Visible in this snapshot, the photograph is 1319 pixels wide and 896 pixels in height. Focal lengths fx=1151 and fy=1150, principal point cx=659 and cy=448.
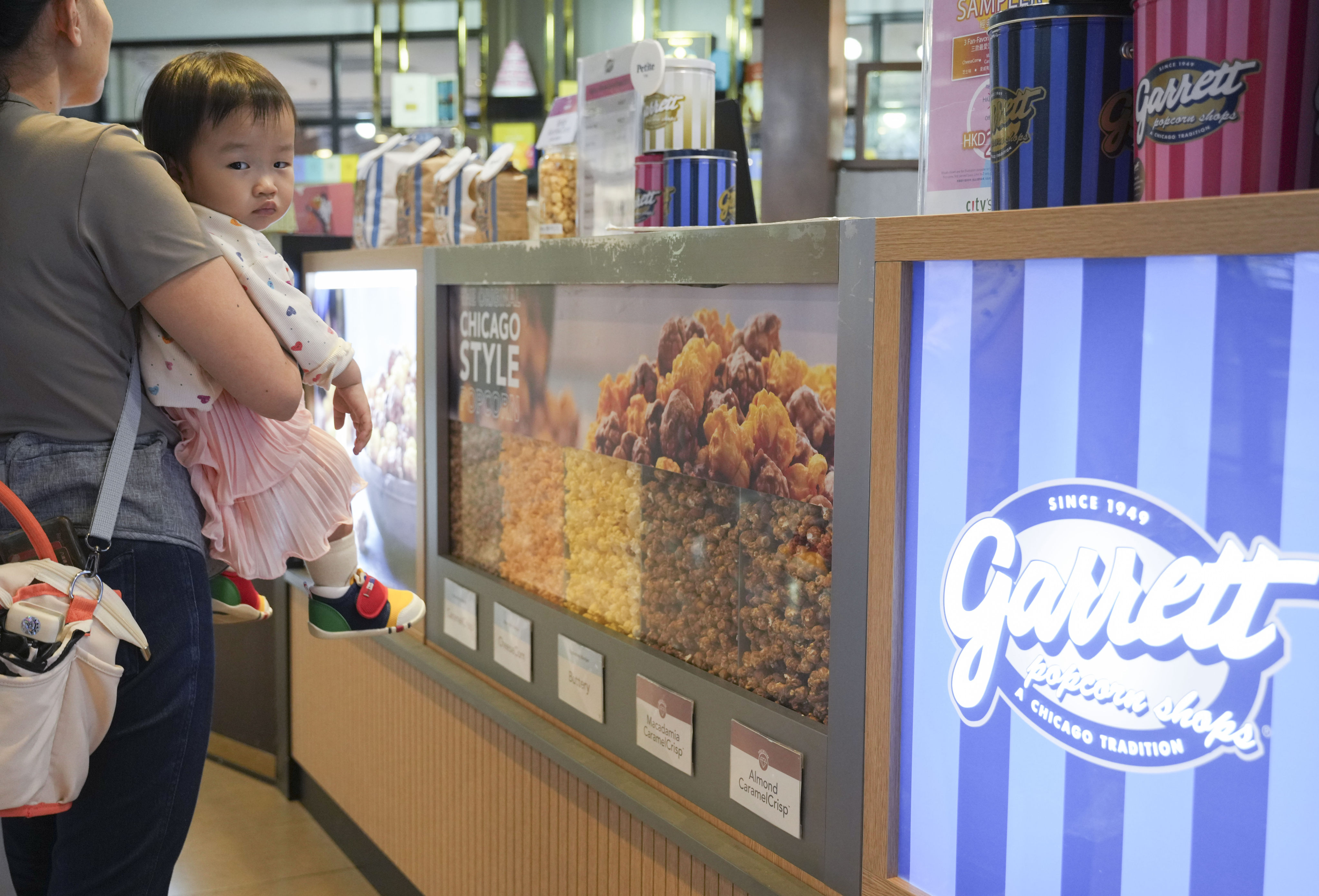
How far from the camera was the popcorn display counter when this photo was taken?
931 mm

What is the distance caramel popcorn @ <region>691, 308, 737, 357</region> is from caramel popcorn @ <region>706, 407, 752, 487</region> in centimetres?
9

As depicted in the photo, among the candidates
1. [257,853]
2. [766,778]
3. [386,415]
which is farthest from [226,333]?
[257,853]

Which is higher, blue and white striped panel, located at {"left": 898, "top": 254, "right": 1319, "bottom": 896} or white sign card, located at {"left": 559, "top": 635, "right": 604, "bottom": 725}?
blue and white striped panel, located at {"left": 898, "top": 254, "right": 1319, "bottom": 896}

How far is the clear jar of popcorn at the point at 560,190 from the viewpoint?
224 cm

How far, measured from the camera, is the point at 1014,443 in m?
1.10

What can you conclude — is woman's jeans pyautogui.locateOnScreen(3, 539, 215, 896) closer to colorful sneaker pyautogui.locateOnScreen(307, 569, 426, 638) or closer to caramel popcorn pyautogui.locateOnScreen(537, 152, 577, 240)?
colorful sneaker pyautogui.locateOnScreen(307, 569, 426, 638)

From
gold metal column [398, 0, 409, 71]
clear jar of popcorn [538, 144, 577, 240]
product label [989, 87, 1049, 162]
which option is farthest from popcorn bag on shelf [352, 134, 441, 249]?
gold metal column [398, 0, 409, 71]

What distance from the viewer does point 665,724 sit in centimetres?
169

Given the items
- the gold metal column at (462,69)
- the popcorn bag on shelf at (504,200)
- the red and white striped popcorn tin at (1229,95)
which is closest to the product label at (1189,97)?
the red and white striped popcorn tin at (1229,95)

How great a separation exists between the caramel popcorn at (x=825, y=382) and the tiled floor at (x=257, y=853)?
2107mm

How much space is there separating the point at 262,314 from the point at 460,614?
103 centimetres

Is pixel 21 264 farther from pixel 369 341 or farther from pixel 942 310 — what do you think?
pixel 369 341

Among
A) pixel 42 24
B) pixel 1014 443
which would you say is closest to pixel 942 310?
pixel 1014 443

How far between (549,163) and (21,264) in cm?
122
